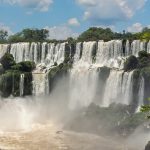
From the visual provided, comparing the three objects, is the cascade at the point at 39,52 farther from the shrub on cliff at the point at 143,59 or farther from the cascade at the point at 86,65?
the shrub on cliff at the point at 143,59

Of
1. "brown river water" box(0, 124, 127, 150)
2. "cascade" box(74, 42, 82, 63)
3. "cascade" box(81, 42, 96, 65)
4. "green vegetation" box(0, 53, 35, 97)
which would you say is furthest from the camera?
"cascade" box(74, 42, 82, 63)

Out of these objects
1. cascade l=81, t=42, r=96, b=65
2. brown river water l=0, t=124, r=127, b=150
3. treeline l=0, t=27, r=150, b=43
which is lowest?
brown river water l=0, t=124, r=127, b=150

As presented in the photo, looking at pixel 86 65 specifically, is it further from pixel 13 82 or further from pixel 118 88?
pixel 118 88

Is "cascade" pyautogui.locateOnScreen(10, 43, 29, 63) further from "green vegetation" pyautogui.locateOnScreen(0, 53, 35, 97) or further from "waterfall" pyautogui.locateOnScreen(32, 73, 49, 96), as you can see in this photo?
"waterfall" pyautogui.locateOnScreen(32, 73, 49, 96)

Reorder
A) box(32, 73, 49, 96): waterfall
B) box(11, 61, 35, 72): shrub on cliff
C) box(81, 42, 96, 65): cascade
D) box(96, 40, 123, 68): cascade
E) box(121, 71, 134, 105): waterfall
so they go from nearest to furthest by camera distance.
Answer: box(121, 71, 134, 105): waterfall, box(96, 40, 123, 68): cascade, box(32, 73, 49, 96): waterfall, box(81, 42, 96, 65): cascade, box(11, 61, 35, 72): shrub on cliff

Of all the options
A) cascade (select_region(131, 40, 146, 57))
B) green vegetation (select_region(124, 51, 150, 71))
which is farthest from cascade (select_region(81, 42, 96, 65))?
green vegetation (select_region(124, 51, 150, 71))

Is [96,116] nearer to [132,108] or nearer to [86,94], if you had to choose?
[132,108]

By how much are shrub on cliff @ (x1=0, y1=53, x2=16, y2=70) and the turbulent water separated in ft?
8.34

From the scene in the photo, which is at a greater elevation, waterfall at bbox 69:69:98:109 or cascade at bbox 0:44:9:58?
cascade at bbox 0:44:9:58

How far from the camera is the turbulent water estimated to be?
32.6m

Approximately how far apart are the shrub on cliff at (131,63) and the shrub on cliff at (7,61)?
1440cm

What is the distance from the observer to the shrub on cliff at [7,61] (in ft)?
164

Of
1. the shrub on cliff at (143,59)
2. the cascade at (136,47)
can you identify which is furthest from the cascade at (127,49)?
the shrub on cliff at (143,59)

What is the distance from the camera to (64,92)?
4553cm
